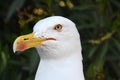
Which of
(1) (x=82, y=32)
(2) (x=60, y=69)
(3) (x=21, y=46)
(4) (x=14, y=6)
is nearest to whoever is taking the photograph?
(3) (x=21, y=46)

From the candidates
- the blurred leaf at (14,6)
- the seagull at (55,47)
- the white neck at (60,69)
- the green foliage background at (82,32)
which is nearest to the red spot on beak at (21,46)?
the seagull at (55,47)

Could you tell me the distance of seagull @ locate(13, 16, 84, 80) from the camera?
2.53 meters

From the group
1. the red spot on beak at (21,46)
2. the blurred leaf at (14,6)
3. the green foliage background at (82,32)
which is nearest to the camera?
the red spot on beak at (21,46)

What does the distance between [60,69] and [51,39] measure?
0.18 metres

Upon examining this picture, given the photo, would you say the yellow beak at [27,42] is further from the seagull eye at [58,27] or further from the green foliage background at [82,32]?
the green foliage background at [82,32]

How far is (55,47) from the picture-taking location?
2.55 m

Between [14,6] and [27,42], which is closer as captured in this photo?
[27,42]

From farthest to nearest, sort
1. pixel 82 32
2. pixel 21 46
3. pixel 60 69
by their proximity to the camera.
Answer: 1. pixel 82 32
2. pixel 60 69
3. pixel 21 46

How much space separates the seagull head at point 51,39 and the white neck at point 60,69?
34 millimetres

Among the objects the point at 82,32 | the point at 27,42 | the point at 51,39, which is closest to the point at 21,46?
the point at 27,42

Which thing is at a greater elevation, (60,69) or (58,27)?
(58,27)

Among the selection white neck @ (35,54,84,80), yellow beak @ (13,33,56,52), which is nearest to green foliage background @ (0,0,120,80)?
white neck @ (35,54,84,80)

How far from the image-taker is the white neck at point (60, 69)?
2594mm

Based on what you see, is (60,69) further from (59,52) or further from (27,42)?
(27,42)
